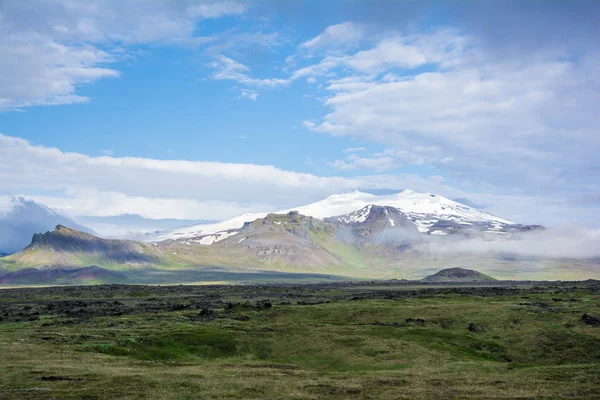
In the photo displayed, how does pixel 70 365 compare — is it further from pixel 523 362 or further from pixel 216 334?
pixel 523 362

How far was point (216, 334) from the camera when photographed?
74.2m

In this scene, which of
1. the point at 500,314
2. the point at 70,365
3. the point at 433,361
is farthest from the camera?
the point at 500,314

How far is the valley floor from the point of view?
41250 mm

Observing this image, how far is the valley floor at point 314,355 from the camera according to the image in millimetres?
41250

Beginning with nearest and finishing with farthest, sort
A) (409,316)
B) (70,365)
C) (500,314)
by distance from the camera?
(70,365) → (500,314) → (409,316)

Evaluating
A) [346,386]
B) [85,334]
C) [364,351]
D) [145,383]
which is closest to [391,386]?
[346,386]

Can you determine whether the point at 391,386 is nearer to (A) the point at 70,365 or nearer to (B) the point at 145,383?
(B) the point at 145,383

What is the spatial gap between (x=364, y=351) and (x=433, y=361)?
23.6 feet

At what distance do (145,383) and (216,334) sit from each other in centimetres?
3179

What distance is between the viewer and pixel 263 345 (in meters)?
70.1

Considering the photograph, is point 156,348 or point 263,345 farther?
point 263,345

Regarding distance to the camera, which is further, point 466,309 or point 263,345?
point 466,309

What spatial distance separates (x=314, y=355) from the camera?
212ft

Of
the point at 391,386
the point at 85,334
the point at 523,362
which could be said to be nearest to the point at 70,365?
the point at 85,334
